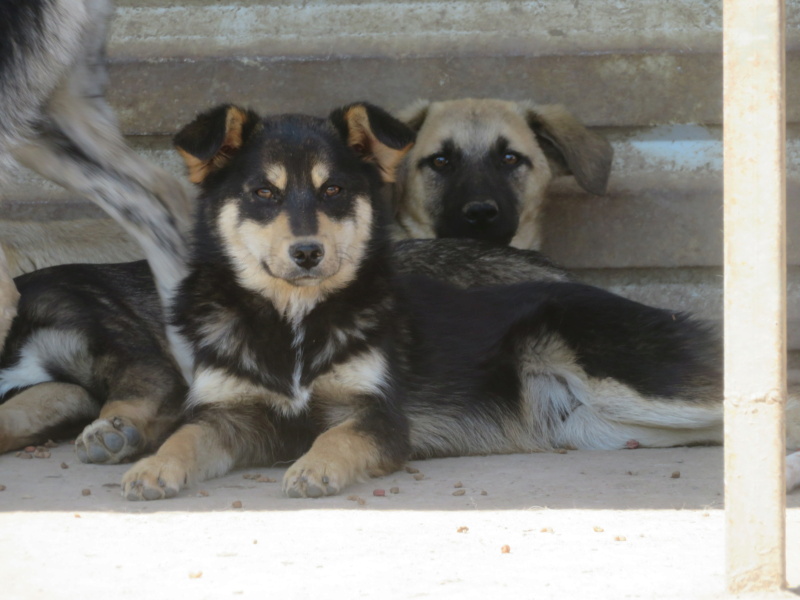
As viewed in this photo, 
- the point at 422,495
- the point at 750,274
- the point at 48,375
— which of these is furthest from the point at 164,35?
the point at 750,274

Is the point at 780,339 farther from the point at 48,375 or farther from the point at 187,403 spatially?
the point at 48,375

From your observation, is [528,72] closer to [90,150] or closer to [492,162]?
[492,162]

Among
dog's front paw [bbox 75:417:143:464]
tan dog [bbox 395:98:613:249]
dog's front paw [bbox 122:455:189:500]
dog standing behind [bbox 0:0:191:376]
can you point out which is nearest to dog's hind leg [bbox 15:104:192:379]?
dog standing behind [bbox 0:0:191:376]

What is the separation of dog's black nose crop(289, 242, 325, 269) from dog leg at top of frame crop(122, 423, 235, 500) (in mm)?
704

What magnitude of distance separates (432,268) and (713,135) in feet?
6.42

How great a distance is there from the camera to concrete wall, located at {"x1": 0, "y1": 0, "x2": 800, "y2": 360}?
19.9 ft

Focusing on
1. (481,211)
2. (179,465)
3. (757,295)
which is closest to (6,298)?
(179,465)

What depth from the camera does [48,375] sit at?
15.6ft

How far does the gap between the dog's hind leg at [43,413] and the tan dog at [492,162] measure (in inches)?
85.3

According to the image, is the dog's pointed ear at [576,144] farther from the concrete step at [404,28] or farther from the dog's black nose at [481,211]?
the dog's black nose at [481,211]

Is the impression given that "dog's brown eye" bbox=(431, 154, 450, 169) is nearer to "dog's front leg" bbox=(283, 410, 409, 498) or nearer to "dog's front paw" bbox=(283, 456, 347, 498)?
"dog's front leg" bbox=(283, 410, 409, 498)

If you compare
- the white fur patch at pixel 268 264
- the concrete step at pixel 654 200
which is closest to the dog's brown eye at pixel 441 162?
the concrete step at pixel 654 200

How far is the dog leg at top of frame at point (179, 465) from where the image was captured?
141 inches

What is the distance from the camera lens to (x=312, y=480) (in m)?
3.60
